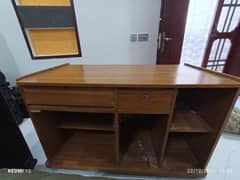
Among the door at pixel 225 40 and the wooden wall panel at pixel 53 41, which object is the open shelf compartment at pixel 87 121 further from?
the door at pixel 225 40

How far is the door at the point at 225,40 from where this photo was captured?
199 centimetres

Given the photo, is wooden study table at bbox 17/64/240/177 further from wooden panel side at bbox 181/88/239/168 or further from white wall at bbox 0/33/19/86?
white wall at bbox 0/33/19/86

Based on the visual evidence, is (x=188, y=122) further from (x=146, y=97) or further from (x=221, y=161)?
(x=221, y=161)

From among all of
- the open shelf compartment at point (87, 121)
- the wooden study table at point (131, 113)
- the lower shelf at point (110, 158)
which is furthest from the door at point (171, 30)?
the open shelf compartment at point (87, 121)

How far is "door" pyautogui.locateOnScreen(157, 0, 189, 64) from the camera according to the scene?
1555 millimetres

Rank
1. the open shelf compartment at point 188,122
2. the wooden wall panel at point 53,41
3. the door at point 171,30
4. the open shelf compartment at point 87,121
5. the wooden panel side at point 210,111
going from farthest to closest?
1. the wooden wall panel at point 53,41
2. the door at point 171,30
3. the open shelf compartment at point 87,121
4. the open shelf compartment at point 188,122
5. the wooden panel side at point 210,111

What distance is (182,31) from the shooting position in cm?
169

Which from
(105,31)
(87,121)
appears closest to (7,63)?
(105,31)

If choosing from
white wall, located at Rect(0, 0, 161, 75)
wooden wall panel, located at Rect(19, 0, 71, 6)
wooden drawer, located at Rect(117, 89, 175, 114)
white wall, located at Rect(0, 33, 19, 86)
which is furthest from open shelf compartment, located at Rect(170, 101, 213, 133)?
white wall, located at Rect(0, 33, 19, 86)

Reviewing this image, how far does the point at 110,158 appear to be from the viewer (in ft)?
3.85

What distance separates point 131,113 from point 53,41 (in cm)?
186

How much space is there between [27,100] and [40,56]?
1.39m

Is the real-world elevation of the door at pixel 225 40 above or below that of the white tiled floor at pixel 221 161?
above

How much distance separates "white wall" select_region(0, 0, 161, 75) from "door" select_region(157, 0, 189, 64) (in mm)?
231
